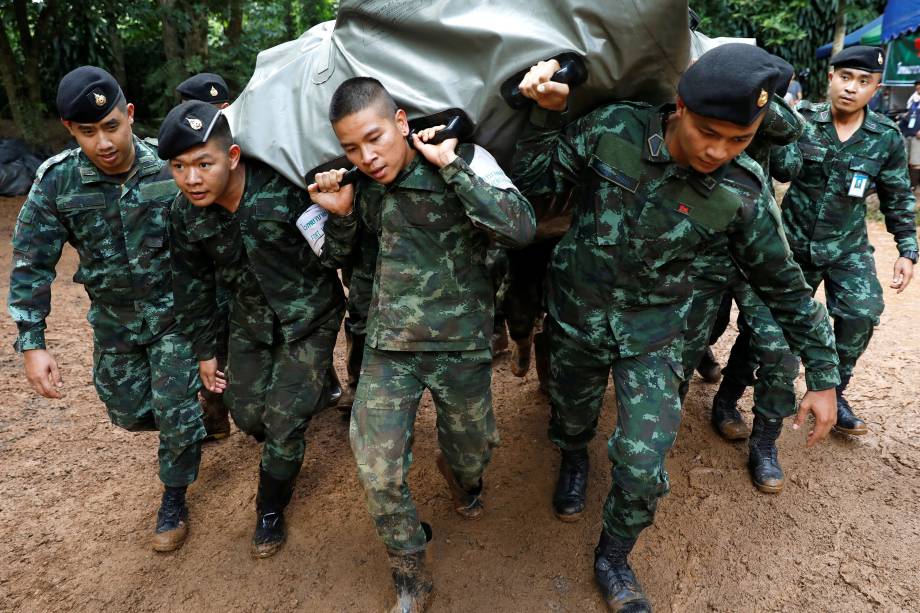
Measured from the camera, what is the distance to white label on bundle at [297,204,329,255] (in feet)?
9.12

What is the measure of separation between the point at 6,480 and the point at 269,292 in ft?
6.93

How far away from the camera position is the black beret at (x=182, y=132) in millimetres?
2635

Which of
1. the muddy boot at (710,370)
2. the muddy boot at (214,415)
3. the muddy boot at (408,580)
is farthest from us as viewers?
the muddy boot at (710,370)

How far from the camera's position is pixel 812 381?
2.51 meters

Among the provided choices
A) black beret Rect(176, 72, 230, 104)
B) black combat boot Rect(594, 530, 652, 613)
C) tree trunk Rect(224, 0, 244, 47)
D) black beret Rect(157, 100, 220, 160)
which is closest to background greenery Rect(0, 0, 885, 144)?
tree trunk Rect(224, 0, 244, 47)

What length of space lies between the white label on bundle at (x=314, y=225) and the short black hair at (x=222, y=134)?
0.44 meters

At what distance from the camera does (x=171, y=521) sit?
3227 mm

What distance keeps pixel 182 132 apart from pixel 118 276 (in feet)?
2.97

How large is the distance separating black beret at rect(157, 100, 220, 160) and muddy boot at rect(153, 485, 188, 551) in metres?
1.63

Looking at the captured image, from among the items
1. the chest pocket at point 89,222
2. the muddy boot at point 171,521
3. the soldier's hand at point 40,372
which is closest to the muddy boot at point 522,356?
the muddy boot at point 171,521

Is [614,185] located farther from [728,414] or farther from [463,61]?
[728,414]

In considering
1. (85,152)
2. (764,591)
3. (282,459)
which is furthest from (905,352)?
(85,152)

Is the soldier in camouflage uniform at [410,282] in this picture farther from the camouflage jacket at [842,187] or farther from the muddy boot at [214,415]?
the camouflage jacket at [842,187]

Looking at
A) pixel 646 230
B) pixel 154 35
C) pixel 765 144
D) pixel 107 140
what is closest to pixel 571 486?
pixel 646 230
